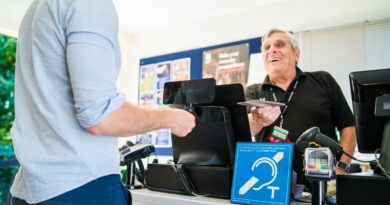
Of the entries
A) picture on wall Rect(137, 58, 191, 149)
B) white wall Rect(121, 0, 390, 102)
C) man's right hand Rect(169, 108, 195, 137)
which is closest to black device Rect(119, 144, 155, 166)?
man's right hand Rect(169, 108, 195, 137)

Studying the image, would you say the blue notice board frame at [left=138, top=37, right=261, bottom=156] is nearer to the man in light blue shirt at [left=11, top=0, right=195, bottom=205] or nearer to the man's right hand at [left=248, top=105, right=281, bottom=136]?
the man's right hand at [left=248, top=105, right=281, bottom=136]

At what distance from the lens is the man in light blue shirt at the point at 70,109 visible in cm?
78

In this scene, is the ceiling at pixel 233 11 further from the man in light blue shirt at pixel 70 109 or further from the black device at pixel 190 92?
the man in light blue shirt at pixel 70 109

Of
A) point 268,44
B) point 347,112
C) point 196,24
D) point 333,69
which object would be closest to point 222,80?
A: point 196,24

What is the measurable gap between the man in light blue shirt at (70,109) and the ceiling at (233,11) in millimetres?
2839

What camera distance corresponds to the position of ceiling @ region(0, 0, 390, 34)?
3.07 meters

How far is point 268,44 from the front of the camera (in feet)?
7.11

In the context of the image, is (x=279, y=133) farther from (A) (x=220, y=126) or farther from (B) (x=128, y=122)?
(B) (x=128, y=122)

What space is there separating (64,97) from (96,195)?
26cm

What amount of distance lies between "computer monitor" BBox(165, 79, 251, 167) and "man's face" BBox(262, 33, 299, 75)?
103 cm

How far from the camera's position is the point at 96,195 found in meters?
0.81

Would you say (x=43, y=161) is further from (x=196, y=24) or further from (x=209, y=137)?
(x=196, y=24)

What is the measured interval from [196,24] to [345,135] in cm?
257

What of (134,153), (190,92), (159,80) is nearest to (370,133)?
(190,92)
